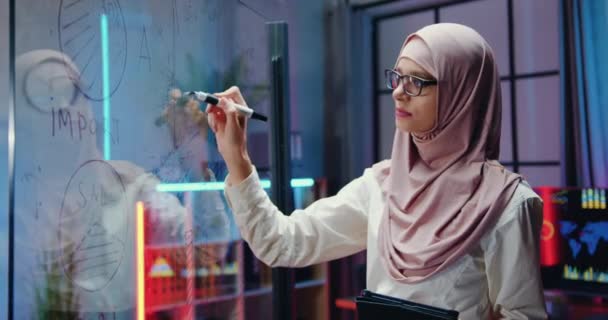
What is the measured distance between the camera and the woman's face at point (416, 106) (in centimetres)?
123

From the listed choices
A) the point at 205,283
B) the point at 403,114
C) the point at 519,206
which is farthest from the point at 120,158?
the point at 519,206

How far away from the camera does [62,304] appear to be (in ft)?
4.62

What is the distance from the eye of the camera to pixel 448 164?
1.24m

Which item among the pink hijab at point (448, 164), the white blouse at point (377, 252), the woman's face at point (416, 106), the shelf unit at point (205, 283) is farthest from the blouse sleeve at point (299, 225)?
the shelf unit at point (205, 283)

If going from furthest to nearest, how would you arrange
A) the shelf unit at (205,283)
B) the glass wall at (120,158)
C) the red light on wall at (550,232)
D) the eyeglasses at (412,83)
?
the red light on wall at (550,232) < the shelf unit at (205,283) < the glass wall at (120,158) < the eyeglasses at (412,83)

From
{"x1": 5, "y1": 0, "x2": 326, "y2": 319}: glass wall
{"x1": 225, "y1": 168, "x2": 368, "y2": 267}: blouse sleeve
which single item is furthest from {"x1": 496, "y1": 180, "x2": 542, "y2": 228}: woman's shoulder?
{"x1": 5, "y1": 0, "x2": 326, "y2": 319}: glass wall

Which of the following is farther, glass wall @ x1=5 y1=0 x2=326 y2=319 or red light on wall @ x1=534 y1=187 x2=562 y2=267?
red light on wall @ x1=534 y1=187 x2=562 y2=267

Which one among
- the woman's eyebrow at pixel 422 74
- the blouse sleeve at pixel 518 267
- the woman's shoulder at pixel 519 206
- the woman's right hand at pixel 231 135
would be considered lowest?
the blouse sleeve at pixel 518 267

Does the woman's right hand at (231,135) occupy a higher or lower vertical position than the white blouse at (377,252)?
higher

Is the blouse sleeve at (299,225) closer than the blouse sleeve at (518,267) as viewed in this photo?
No

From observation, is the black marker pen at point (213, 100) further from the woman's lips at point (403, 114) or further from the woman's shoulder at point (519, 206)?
the woman's shoulder at point (519, 206)

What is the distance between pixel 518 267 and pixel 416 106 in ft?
1.14

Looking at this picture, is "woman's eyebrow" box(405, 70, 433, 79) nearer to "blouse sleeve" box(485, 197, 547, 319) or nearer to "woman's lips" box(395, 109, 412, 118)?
"woman's lips" box(395, 109, 412, 118)

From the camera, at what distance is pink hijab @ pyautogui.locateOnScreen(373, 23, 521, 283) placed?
3.90 feet
